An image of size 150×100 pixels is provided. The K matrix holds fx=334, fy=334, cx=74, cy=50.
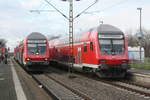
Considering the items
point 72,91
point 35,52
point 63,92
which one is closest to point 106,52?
point 72,91

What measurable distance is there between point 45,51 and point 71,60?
2409mm

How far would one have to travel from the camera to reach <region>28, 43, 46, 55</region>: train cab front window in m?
28.9

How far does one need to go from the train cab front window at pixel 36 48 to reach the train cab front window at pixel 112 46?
8.24 meters

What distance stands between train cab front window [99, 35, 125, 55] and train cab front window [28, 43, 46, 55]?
8.24 m

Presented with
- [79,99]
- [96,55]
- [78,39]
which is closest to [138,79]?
[96,55]

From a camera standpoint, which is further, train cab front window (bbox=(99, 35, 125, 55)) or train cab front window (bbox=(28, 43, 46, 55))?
train cab front window (bbox=(28, 43, 46, 55))

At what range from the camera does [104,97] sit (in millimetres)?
14008

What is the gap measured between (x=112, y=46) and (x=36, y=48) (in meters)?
9.08

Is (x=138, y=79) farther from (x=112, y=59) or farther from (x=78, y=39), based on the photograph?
(x=78, y=39)

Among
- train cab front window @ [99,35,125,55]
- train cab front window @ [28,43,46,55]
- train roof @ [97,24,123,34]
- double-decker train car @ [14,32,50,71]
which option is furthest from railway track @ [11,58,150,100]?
train cab front window @ [28,43,46,55]

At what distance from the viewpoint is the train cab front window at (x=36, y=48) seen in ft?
94.8

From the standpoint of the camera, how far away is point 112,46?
22.3 m

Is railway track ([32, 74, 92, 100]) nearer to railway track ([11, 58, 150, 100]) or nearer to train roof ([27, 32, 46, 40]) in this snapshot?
railway track ([11, 58, 150, 100])

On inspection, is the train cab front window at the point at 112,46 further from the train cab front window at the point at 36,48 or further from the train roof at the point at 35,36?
the train roof at the point at 35,36
